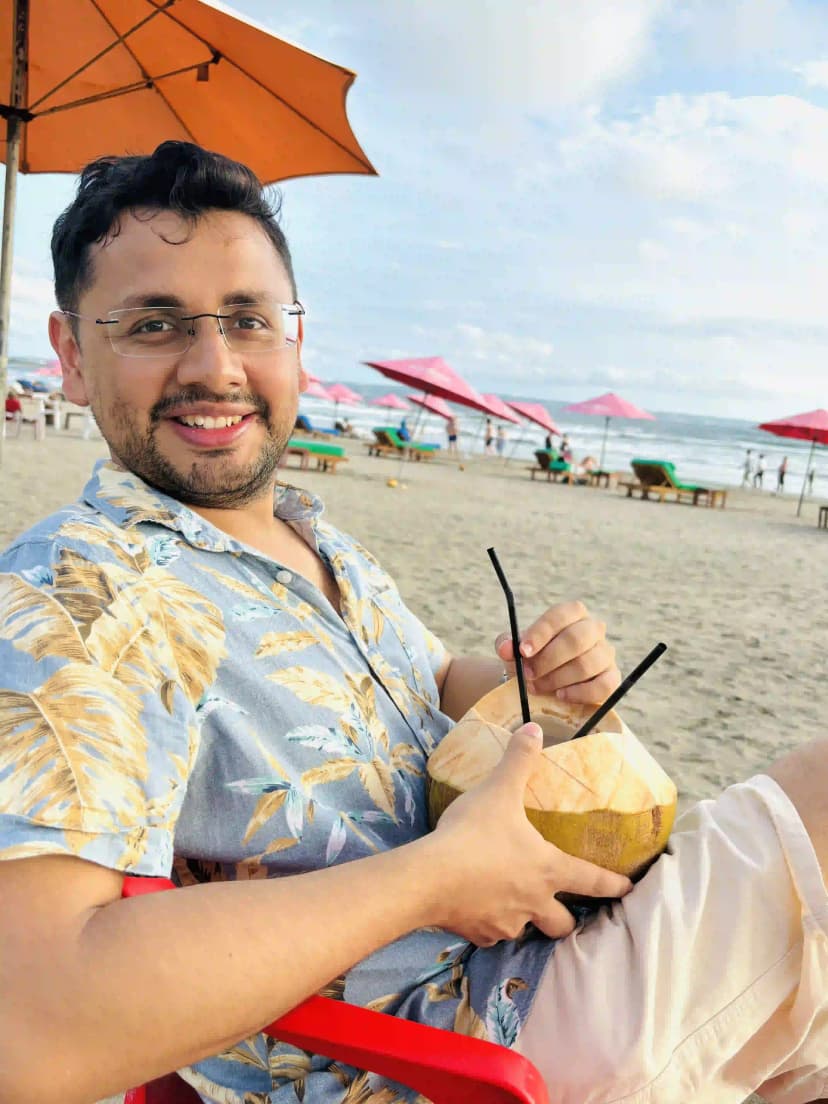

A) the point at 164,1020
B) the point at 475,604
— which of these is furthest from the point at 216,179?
the point at 475,604

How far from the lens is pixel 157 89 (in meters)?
3.91

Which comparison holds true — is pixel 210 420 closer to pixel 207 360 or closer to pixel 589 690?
pixel 207 360

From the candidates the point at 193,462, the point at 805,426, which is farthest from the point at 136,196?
the point at 805,426

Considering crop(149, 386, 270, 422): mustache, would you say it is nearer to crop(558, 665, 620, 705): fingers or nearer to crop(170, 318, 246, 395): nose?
crop(170, 318, 246, 395): nose

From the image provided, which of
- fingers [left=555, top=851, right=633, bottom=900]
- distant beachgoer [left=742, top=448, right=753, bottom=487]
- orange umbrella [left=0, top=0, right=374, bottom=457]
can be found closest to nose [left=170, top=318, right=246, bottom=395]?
fingers [left=555, top=851, right=633, bottom=900]

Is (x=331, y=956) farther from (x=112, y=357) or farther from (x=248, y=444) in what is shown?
(x=112, y=357)

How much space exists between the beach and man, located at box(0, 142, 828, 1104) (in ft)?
7.47

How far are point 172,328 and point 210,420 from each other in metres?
0.16

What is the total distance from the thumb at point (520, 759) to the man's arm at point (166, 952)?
11cm

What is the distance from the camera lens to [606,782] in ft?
4.00

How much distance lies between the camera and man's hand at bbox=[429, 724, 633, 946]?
3.55 feet

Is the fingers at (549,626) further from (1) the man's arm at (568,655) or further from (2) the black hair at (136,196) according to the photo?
(2) the black hair at (136,196)

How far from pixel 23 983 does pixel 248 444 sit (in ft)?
3.09

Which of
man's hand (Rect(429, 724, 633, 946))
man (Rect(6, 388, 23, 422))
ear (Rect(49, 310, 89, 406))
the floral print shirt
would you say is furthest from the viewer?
man (Rect(6, 388, 23, 422))
